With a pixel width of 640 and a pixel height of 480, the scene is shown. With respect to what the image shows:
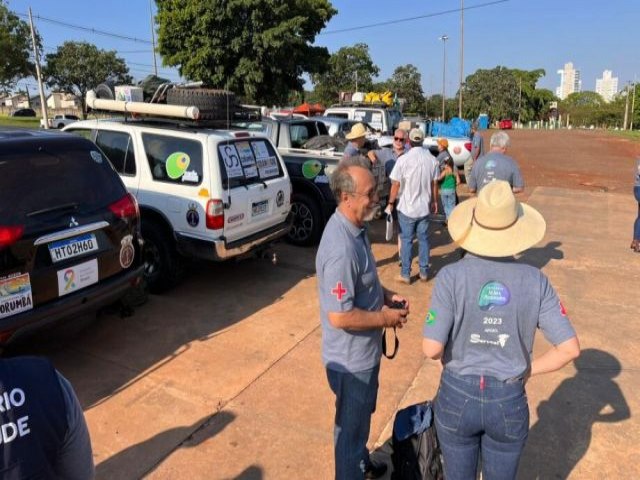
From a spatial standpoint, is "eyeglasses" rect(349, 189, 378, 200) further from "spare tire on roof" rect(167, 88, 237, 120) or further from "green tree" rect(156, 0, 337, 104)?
"green tree" rect(156, 0, 337, 104)

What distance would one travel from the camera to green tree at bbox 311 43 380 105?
60.8 m

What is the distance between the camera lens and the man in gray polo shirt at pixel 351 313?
2266 millimetres

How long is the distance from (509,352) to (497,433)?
1.06ft

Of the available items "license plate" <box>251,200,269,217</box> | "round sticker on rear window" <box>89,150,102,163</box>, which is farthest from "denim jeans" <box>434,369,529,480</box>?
"license plate" <box>251,200,269,217</box>

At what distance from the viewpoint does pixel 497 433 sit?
6.49ft

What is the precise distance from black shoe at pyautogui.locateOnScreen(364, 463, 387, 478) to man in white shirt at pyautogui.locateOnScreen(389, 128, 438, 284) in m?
3.40

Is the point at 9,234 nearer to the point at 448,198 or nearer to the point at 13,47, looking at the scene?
the point at 448,198

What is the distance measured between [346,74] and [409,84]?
9.36 meters

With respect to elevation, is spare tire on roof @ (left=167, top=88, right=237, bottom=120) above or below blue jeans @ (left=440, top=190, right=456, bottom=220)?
above

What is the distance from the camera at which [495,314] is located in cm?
192

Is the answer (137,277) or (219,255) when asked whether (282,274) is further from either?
(137,277)

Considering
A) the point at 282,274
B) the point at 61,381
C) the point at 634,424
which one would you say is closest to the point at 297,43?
the point at 282,274

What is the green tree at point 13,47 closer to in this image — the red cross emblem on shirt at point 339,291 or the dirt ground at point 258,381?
the dirt ground at point 258,381

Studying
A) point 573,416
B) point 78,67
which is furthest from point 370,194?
point 78,67
